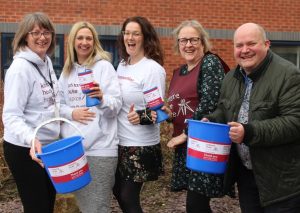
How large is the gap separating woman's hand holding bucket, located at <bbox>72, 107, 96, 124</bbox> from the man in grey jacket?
1.11 meters

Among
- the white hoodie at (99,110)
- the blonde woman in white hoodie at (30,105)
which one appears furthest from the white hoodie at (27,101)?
the white hoodie at (99,110)

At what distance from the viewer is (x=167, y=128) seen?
6910 mm

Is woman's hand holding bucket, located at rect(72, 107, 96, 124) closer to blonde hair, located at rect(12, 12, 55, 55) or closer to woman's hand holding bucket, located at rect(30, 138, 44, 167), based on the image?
woman's hand holding bucket, located at rect(30, 138, 44, 167)

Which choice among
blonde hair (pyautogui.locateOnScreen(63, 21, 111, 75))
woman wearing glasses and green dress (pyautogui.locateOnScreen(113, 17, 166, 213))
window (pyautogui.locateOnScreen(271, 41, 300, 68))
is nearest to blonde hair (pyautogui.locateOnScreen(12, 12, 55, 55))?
blonde hair (pyautogui.locateOnScreen(63, 21, 111, 75))

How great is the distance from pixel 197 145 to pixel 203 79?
610 mm

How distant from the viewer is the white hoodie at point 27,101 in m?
3.35

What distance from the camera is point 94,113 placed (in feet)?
12.1

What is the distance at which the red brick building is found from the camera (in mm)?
10953

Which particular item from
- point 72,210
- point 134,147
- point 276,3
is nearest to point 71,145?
point 134,147

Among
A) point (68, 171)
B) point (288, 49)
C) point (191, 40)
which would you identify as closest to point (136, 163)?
point (68, 171)

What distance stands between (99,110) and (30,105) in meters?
0.54

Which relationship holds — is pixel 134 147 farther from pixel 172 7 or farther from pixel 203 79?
pixel 172 7

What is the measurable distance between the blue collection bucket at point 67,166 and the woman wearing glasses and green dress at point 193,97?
0.84 meters

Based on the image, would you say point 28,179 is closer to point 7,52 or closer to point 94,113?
point 94,113
